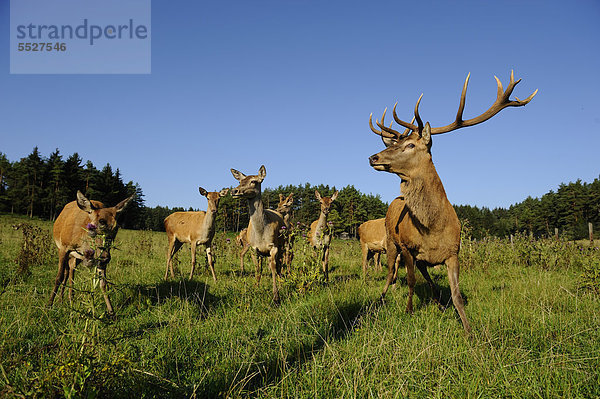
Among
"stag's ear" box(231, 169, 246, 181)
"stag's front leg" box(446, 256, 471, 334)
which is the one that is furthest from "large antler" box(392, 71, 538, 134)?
"stag's ear" box(231, 169, 246, 181)

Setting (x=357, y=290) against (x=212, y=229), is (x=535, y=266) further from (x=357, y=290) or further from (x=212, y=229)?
(x=212, y=229)

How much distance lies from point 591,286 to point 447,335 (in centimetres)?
368

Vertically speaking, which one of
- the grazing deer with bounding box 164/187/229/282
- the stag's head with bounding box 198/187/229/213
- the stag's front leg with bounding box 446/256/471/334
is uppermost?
the stag's head with bounding box 198/187/229/213

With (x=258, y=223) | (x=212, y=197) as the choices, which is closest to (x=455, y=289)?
(x=258, y=223)

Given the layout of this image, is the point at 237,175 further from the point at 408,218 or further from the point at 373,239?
the point at 373,239

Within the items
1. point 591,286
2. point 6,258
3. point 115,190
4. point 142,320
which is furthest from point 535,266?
point 115,190

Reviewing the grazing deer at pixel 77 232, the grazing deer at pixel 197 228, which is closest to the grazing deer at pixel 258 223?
the grazing deer at pixel 77 232

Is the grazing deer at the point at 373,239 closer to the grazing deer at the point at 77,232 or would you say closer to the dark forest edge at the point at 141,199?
the grazing deer at the point at 77,232

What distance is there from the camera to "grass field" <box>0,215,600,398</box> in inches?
84.4

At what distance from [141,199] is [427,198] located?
71.9m

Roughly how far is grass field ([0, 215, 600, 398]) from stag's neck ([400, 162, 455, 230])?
1.22 m

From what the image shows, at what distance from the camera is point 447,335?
3422 millimetres

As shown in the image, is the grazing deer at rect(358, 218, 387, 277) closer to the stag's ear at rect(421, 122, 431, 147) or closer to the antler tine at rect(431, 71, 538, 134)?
the antler tine at rect(431, 71, 538, 134)

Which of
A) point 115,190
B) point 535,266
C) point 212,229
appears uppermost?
point 115,190
